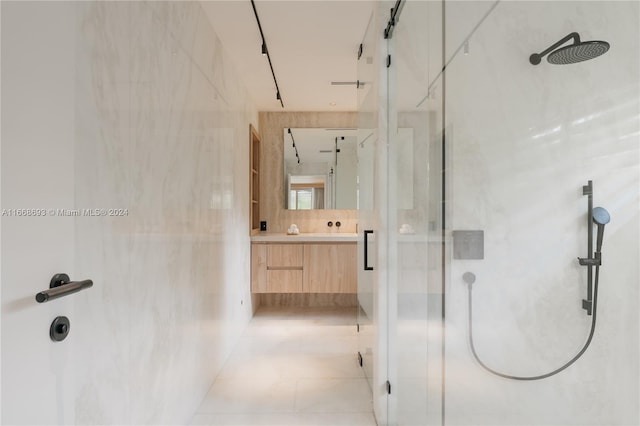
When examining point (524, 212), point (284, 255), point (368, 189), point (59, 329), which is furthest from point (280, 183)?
point (524, 212)

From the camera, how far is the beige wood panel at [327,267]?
3.59 m

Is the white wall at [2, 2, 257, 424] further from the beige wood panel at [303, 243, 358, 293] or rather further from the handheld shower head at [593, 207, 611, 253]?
the beige wood panel at [303, 243, 358, 293]

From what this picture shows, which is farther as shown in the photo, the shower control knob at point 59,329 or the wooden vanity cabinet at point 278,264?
the wooden vanity cabinet at point 278,264

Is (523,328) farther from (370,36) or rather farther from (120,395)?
(370,36)

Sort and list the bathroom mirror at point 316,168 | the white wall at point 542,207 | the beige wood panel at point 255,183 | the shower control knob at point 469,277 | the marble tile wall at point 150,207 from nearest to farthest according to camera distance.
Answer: the white wall at point 542,207 → the shower control knob at point 469,277 → the marble tile wall at point 150,207 → the beige wood panel at point 255,183 → the bathroom mirror at point 316,168

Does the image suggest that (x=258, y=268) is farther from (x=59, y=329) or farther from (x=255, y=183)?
(x=59, y=329)

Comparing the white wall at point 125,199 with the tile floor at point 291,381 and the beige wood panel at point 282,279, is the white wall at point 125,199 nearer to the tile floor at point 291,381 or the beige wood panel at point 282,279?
the tile floor at point 291,381

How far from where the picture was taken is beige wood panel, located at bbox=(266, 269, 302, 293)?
3.58 meters

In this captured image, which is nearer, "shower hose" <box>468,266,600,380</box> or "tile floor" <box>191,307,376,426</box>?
"shower hose" <box>468,266,600,380</box>

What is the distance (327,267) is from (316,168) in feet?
4.42

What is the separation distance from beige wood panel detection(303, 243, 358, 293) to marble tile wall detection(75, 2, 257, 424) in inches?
48.8

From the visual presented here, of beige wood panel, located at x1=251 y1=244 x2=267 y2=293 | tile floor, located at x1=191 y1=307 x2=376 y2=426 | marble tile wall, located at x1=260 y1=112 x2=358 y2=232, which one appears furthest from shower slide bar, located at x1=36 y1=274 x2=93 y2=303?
marble tile wall, located at x1=260 y1=112 x2=358 y2=232

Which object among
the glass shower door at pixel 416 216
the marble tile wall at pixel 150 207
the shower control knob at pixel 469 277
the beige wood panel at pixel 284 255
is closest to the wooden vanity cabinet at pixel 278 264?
the beige wood panel at pixel 284 255

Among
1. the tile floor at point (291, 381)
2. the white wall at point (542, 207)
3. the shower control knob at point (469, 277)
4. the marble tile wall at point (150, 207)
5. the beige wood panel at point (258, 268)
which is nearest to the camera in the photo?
the white wall at point (542, 207)
